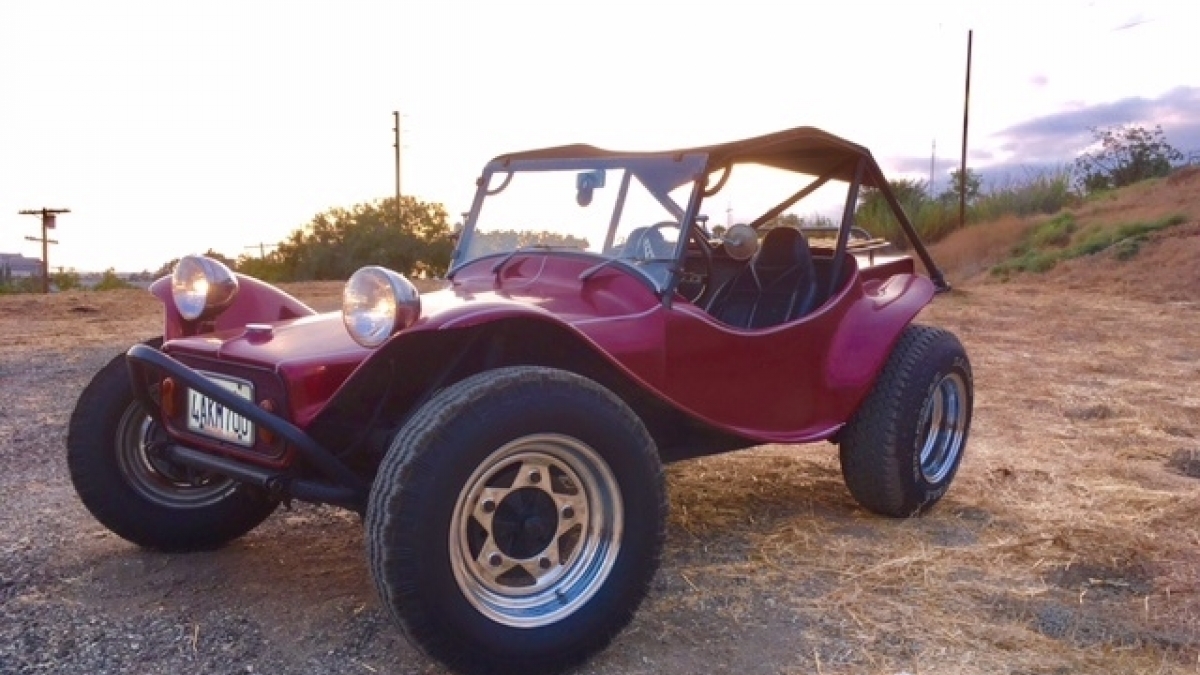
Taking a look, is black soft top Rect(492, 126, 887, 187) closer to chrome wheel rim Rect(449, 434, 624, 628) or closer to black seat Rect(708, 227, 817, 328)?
black seat Rect(708, 227, 817, 328)

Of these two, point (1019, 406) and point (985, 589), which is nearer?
point (985, 589)

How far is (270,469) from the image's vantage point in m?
3.89

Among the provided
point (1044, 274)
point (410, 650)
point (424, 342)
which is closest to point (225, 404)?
point (424, 342)

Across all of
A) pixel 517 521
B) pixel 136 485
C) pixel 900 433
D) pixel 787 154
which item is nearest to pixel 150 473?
pixel 136 485

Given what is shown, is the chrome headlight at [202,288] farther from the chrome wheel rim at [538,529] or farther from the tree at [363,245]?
the tree at [363,245]

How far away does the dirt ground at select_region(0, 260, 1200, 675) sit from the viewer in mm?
3658

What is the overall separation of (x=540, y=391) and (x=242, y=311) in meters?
1.82

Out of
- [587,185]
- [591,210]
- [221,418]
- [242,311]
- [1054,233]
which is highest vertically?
[1054,233]

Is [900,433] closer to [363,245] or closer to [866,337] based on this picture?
[866,337]

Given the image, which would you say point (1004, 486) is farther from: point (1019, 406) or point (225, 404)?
point (225, 404)

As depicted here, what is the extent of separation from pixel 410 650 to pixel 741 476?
269 cm

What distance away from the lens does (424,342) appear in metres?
3.82

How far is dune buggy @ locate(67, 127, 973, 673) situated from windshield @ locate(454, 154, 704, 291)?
0.01 metres

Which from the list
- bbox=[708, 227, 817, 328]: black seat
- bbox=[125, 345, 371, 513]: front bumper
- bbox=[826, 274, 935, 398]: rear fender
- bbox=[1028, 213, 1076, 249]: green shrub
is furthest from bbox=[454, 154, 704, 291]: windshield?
bbox=[1028, 213, 1076, 249]: green shrub
